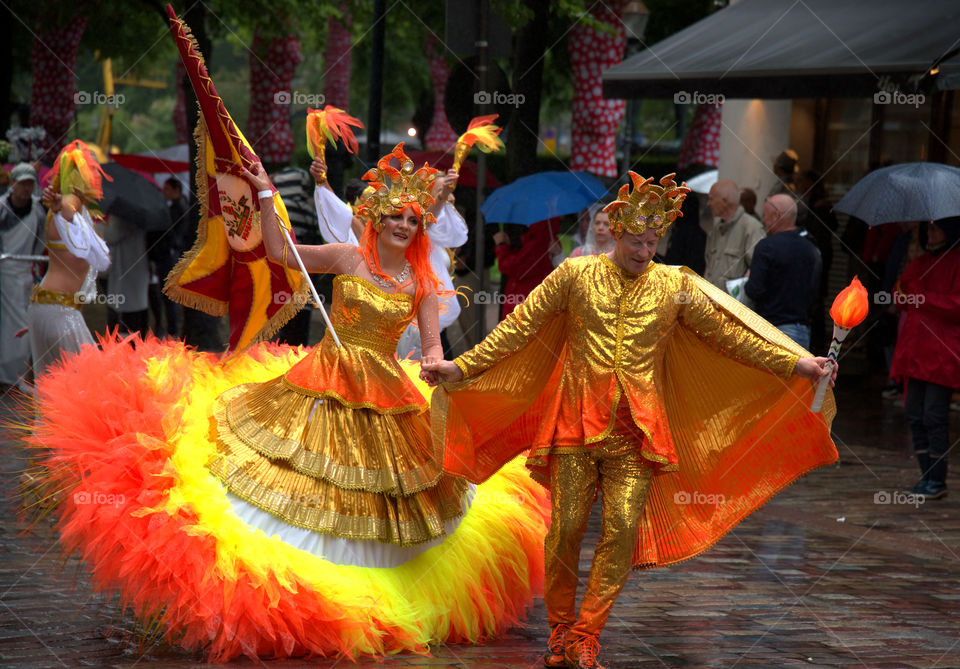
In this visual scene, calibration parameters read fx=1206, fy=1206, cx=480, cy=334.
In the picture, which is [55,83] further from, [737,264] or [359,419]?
[359,419]

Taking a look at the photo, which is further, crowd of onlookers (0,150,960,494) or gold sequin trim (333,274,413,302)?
Result: crowd of onlookers (0,150,960,494)

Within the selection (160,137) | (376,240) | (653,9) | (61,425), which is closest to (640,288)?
(376,240)

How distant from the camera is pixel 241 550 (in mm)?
4527

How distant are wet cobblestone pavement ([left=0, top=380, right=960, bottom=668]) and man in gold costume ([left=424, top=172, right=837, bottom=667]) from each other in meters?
0.44

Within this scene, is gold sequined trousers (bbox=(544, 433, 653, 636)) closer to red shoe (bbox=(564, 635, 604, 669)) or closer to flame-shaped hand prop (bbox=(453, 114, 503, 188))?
red shoe (bbox=(564, 635, 604, 669))

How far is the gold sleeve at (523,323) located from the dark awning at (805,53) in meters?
Answer: 5.67

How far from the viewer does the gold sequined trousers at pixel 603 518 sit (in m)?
4.70

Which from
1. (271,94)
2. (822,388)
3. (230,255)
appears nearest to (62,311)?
(230,255)

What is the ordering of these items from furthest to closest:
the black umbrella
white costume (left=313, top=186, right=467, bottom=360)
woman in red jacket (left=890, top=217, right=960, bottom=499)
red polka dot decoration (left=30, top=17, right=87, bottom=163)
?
red polka dot decoration (left=30, top=17, right=87, bottom=163)
the black umbrella
woman in red jacket (left=890, top=217, right=960, bottom=499)
white costume (left=313, top=186, right=467, bottom=360)

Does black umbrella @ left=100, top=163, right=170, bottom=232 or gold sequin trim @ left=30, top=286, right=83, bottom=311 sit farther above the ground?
black umbrella @ left=100, top=163, right=170, bottom=232

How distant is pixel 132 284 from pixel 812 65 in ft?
23.0

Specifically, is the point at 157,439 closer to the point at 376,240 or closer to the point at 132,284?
the point at 376,240

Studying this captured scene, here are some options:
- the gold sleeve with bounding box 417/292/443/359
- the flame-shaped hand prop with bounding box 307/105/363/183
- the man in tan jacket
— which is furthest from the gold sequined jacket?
the man in tan jacket

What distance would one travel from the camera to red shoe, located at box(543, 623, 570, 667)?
4.69 meters
